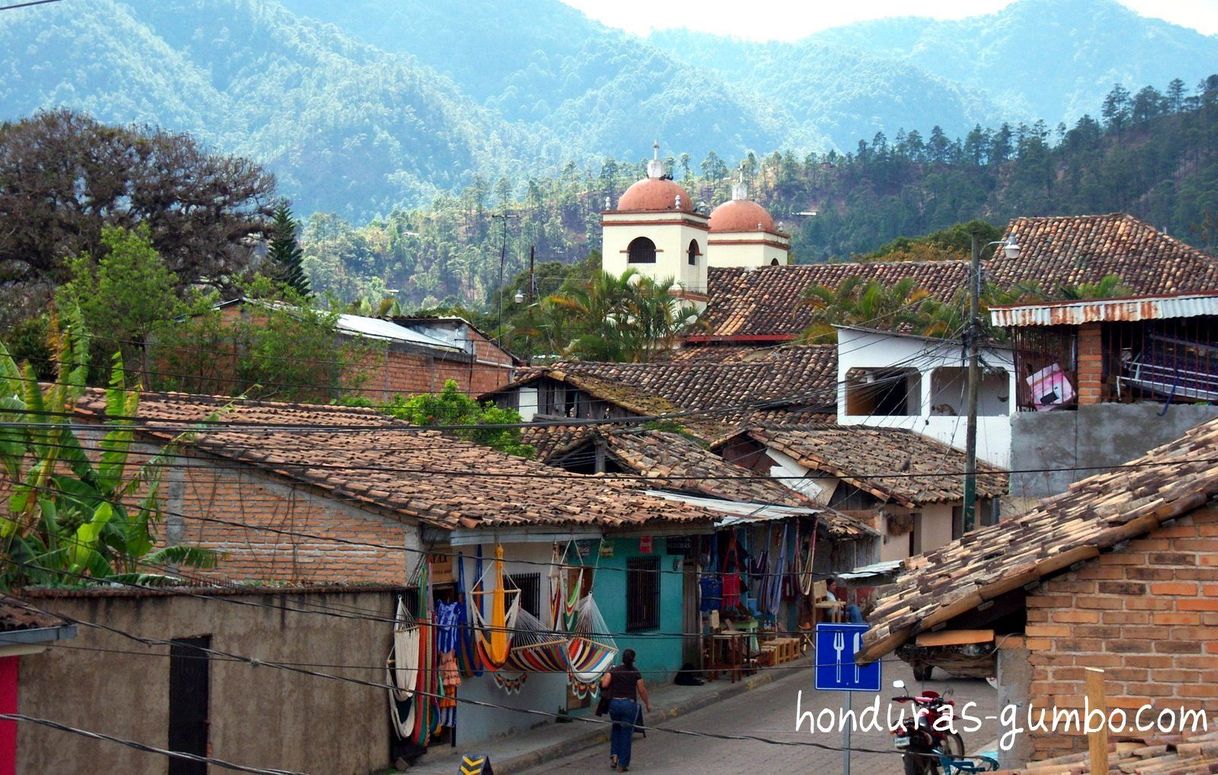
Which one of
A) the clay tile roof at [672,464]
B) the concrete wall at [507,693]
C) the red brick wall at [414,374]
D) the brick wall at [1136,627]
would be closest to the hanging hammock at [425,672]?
the concrete wall at [507,693]

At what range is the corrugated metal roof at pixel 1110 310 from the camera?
1841 cm

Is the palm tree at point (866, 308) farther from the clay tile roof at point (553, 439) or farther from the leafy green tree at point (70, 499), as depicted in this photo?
the leafy green tree at point (70, 499)

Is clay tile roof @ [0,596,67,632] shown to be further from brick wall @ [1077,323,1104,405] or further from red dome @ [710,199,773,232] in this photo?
red dome @ [710,199,773,232]

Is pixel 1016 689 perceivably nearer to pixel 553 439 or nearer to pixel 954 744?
pixel 954 744

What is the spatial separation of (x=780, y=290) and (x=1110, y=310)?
1479 inches

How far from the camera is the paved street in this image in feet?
57.6

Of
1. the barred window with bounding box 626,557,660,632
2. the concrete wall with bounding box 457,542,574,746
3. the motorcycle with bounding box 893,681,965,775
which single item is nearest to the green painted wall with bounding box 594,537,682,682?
the barred window with bounding box 626,557,660,632

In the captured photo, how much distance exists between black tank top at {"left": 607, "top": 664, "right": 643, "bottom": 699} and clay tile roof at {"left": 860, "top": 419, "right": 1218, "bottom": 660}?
21.9 ft

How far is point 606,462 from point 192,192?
24.5 meters

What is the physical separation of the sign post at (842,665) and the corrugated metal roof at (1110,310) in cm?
768

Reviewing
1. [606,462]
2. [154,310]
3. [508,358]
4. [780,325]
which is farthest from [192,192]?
[606,462]

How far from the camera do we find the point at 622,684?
18.1 meters

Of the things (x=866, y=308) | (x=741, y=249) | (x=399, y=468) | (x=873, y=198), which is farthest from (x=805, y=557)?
A: (x=873, y=198)

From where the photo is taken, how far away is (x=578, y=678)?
18.7 meters
